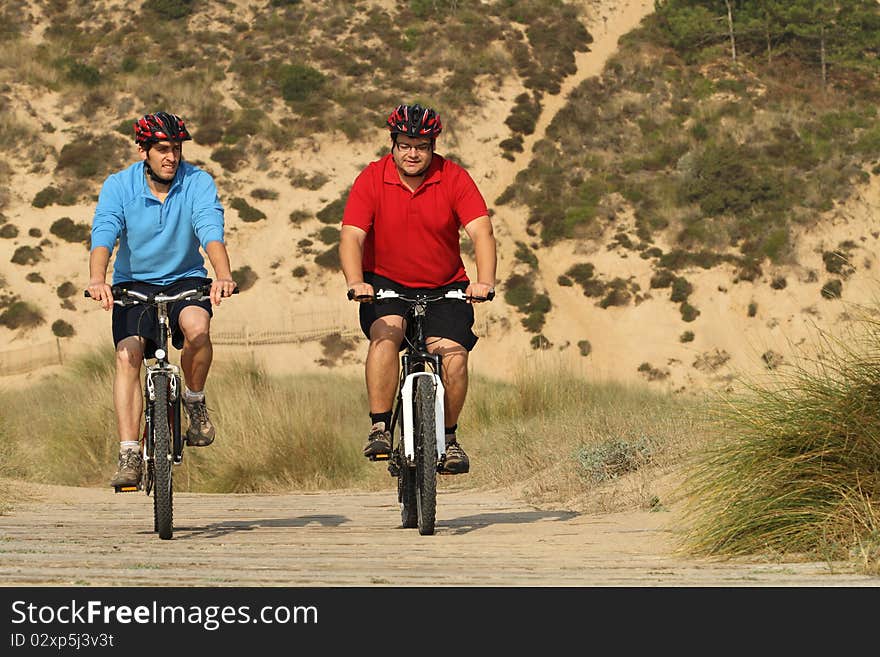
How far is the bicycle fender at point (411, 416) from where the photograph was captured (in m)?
7.43

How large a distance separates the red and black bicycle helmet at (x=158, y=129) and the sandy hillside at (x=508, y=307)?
27839 mm

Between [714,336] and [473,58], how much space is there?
19194 millimetres

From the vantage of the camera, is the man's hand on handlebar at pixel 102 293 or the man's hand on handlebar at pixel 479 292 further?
the man's hand on handlebar at pixel 479 292

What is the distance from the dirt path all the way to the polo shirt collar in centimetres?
198

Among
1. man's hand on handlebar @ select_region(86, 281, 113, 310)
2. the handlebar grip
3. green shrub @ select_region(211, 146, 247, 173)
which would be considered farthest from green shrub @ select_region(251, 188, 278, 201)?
man's hand on handlebar @ select_region(86, 281, 113, 310)

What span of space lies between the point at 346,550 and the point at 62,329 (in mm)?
32919

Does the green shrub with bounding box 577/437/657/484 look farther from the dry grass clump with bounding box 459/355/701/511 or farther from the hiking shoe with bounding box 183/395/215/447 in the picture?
the hiking shoe with bounding box 183/395/215/447

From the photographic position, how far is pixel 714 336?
125ft

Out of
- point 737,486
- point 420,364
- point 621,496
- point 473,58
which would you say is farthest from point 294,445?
point 473,58

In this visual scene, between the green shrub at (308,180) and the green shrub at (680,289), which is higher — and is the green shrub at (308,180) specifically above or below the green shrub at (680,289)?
above

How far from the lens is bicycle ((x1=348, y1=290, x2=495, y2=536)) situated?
7.43 metres

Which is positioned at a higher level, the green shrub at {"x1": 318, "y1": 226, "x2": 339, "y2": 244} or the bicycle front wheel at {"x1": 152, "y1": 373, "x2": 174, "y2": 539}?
the green shrub at {"x1": 318, "y1": 226, "x2": 339, "y2": 244}

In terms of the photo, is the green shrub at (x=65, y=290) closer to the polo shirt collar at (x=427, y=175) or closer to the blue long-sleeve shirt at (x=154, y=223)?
the blue long-sleeve shirt at (x=154, y=223)

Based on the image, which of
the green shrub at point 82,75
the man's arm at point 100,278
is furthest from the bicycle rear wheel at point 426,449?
the green shrub at point 82,75
